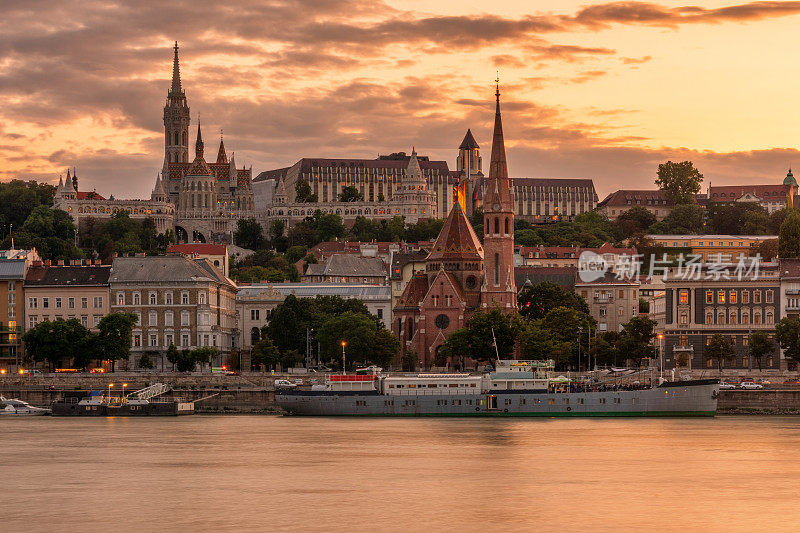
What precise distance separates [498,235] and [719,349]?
28138 millimetres

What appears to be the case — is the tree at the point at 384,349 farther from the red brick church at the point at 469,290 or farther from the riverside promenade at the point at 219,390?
the riverside promenade at the point at 219,390

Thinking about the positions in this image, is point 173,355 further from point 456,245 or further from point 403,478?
point 403,478

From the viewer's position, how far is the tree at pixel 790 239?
152m

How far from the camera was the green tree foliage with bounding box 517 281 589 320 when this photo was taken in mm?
145750

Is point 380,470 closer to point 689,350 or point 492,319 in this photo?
point 492,319

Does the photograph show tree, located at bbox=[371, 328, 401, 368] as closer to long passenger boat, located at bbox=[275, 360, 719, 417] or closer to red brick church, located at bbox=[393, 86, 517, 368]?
red brick church, located at bbox=[393, 86, 517, 368]

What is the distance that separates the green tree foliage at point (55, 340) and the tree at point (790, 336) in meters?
59.8

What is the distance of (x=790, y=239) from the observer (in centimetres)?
15425

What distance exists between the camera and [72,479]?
59.7m

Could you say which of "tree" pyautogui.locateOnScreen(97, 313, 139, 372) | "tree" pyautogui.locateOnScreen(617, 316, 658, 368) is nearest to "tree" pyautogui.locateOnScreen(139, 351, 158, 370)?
"tree" pyautogui.locateOnScreen(97, 313, 139, 372)

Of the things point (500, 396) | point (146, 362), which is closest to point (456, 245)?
point (146, 362)

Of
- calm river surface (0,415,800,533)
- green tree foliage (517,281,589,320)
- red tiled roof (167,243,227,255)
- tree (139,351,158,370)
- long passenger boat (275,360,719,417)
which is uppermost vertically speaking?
red tiled roof (167,243,227,255)

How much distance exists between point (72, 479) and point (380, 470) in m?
13.2

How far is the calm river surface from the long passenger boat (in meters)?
8.88
